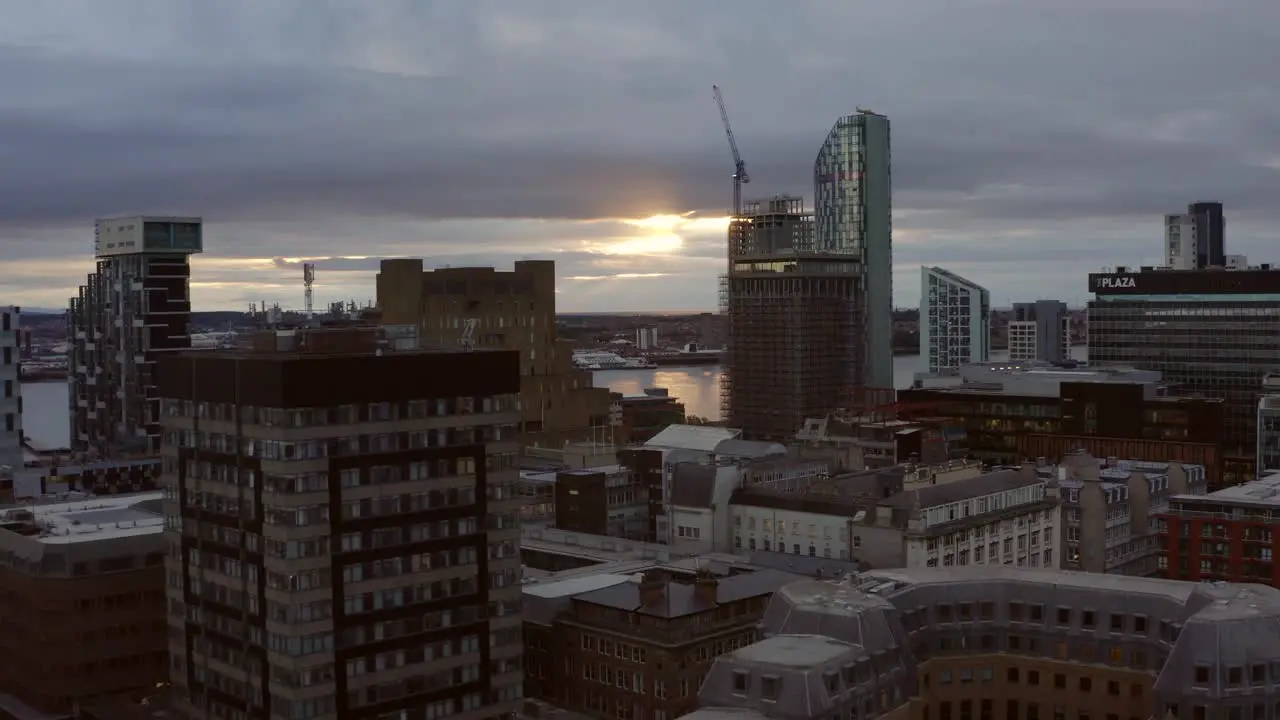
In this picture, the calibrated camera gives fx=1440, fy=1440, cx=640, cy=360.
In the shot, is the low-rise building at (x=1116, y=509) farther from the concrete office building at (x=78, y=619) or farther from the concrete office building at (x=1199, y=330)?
the concrete office building at (x=78, y=619)

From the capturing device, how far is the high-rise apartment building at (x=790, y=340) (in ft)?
573

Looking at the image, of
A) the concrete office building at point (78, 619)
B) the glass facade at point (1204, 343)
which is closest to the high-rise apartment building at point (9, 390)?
the concrete office building at point (78, 619)

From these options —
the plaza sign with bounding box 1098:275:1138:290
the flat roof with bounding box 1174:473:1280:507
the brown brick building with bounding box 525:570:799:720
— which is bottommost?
the brown brick building with bounding box 525:570:799:720

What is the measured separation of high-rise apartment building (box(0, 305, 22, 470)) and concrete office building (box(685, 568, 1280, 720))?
7154cm

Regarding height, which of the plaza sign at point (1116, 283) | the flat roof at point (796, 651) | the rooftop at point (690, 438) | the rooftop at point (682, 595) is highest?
the plaza sign at point (1116, 283)

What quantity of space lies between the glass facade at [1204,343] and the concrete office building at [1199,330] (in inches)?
4.4

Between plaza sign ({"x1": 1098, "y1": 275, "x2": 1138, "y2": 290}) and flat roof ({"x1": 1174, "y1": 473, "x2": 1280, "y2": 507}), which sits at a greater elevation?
plaza sign ({"x1": 1098, "y1": 275, "x2": 1138, "y2": 290})

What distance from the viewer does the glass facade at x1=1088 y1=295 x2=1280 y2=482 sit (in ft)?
525

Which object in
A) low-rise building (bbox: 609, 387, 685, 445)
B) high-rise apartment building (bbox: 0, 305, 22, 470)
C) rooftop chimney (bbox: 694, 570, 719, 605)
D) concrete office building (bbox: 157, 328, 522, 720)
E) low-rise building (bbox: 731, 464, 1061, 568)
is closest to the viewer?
concrete office building (bbox: 157, 328, 522, 720)

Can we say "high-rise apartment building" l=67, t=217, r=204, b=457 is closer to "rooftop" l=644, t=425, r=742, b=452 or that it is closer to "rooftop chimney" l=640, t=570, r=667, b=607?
"rooftop" l=644, t=425, r=742, b=452

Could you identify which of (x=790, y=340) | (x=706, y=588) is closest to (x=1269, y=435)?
(x=790, y=340)

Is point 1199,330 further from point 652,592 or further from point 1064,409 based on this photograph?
point 652,592

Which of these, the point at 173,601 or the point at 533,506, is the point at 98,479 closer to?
the point at 533,506

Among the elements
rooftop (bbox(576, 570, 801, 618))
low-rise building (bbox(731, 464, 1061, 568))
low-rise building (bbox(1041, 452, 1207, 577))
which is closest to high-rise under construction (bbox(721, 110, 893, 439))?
low-rise building (bbox(1041, 452, 1207, 577))
